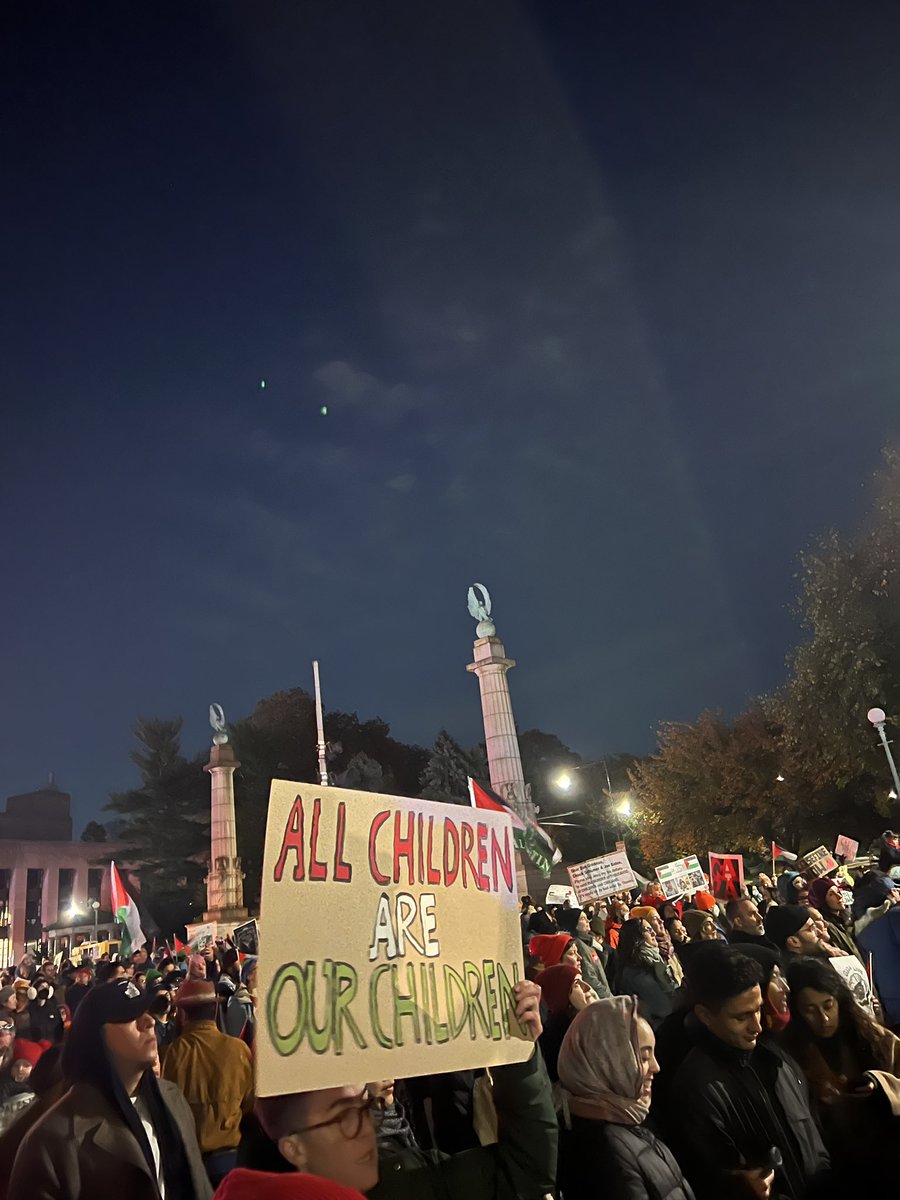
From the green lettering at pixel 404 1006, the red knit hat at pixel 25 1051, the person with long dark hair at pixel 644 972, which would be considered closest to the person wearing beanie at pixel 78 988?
the red knit hat at pixel 25 1051

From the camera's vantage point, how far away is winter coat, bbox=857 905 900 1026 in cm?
558

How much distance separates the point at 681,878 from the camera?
42.0 feet

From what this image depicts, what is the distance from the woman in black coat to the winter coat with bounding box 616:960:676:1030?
12.3 ft

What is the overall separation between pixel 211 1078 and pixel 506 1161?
2292 mm

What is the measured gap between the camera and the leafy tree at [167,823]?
4506cm

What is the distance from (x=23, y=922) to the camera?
51.9 metres

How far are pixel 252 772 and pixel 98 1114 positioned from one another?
5032 centimetres

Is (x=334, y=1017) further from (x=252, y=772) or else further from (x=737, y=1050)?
(x=252, y=772)

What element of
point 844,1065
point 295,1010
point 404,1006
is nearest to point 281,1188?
point 295,1010

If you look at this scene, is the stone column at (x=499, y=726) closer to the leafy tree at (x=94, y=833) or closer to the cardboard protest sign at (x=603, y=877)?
the cardboard protest sign at (x=603, y=877)

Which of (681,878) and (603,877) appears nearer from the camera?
(681,878)

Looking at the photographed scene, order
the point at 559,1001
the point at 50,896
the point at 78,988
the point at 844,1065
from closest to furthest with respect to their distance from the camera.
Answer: the point at 844,1065 < the point at 559,1001 < the point at 78,988 < the point at 50,896

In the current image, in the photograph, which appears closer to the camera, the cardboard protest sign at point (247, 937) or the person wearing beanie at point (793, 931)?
the person wearing beanie at point (793, 931)

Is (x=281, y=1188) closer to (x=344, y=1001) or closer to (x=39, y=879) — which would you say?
(x=344, y=1001)
